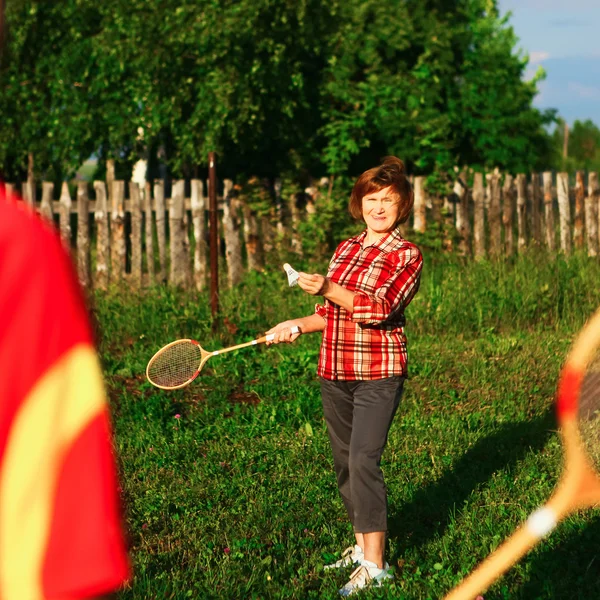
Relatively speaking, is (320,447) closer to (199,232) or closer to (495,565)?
(495,565)

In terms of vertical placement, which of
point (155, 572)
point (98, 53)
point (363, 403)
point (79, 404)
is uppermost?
point (98, 53)

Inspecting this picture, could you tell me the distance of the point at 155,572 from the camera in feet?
14.2

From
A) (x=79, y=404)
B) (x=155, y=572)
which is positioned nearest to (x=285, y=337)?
(x=155, y=572)

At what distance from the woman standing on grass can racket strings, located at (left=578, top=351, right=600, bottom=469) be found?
1320 millimetres

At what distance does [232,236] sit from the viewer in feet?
37.9

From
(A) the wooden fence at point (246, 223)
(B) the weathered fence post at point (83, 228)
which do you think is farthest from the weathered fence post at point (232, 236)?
(B) the weathered fence post at point (83, 228)

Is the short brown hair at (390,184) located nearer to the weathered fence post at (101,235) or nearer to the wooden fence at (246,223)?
the wooden fence at (246,223)

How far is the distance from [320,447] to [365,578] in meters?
1.84

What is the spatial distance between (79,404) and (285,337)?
335cm

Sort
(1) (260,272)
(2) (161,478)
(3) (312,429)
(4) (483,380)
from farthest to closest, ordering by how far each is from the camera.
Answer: (1) (260,272) → (4) (483,380) → (3) (312,429) → (2) (161,478)

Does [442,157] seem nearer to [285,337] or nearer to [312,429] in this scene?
[312,429]

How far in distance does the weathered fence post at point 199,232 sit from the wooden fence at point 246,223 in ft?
0.04

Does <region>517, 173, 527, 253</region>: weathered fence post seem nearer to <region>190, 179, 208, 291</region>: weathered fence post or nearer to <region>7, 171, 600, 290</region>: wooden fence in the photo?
<region>7, 171, 600, 290</region>: wooden fence

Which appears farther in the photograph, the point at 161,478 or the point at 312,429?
the point at 312,429
